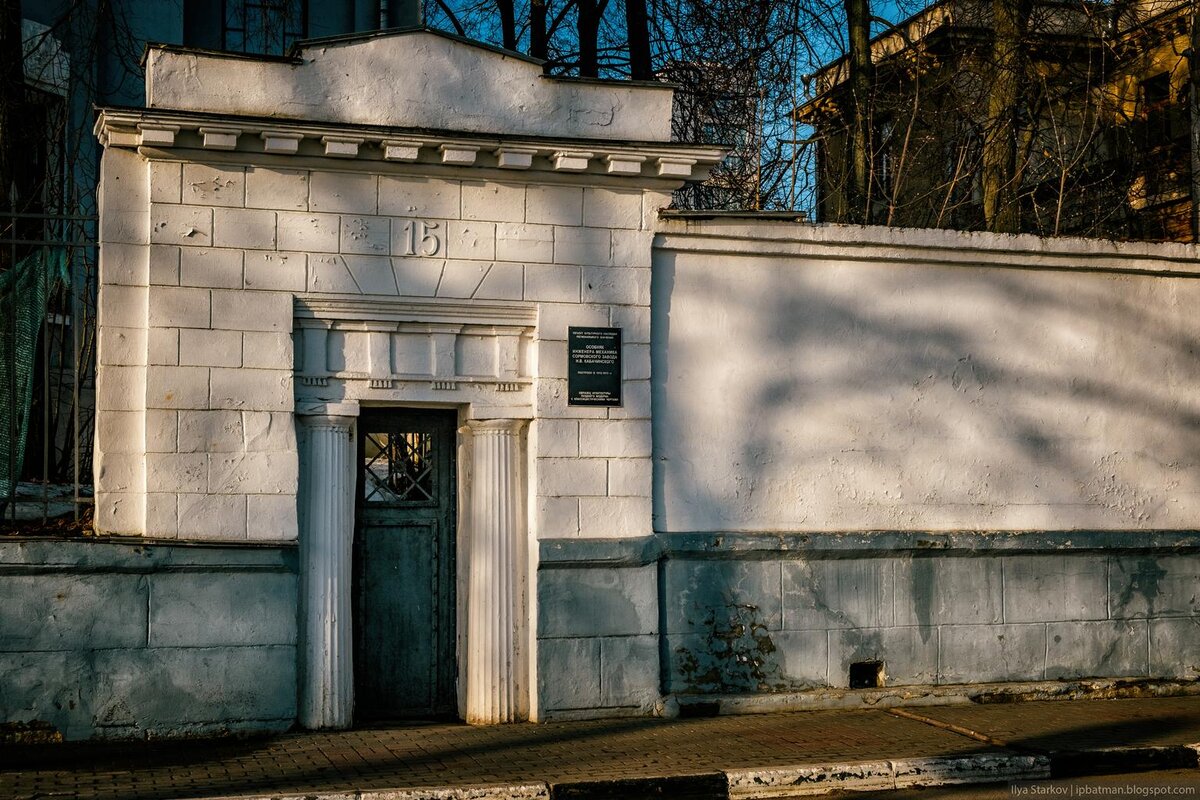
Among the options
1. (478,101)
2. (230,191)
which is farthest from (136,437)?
(478,101)

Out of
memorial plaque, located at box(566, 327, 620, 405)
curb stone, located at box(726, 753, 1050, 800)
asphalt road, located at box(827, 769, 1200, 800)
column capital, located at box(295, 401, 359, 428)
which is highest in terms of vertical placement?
memorial plaque, located at box(566, 327, 620, 405)

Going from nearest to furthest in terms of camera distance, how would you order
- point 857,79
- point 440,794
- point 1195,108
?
point 440,794, point 1195,108, point 857,79

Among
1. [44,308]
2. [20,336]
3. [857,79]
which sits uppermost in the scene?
[857,79]

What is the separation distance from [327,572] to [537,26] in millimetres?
10171

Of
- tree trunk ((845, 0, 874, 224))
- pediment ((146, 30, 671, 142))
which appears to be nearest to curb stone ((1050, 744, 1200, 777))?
pediment ((146, 30, 671, 142))

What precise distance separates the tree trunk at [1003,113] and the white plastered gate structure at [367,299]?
21.3 feet

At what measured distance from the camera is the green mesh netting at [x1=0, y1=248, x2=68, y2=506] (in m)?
8.50

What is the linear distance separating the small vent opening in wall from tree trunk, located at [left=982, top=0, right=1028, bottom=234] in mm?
6476

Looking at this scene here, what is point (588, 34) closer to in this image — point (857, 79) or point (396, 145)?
point (857, 79)

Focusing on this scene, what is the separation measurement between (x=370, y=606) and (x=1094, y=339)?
6.08 metres

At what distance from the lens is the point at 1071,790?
7.32 meters

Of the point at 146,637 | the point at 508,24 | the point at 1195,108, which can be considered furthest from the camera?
the point at 508,24

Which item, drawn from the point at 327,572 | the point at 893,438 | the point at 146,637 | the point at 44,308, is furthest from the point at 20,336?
the point at 893,438

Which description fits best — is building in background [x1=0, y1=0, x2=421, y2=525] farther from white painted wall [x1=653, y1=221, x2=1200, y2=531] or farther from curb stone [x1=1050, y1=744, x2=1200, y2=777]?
curb stone [x1=1050, y1=744, x2=1200, y2=777]
